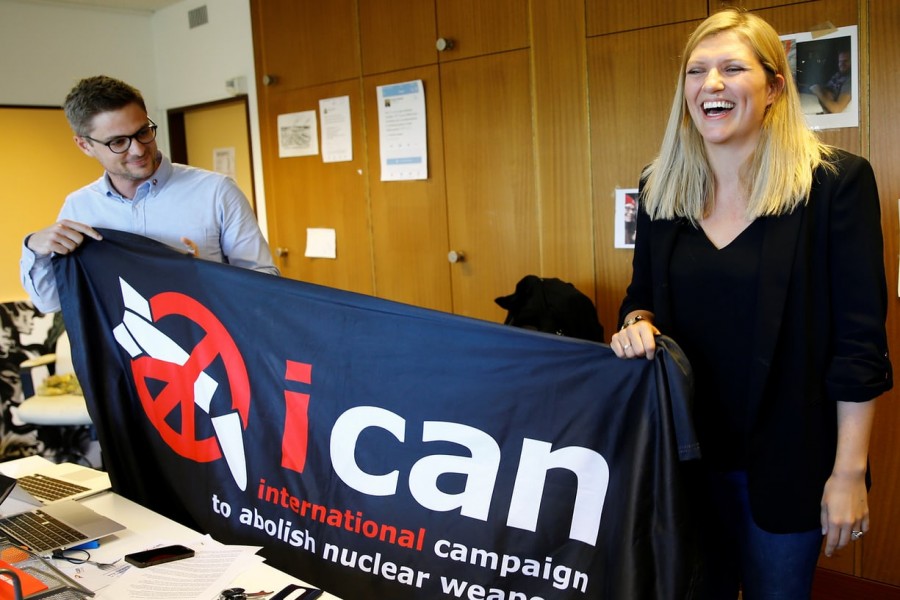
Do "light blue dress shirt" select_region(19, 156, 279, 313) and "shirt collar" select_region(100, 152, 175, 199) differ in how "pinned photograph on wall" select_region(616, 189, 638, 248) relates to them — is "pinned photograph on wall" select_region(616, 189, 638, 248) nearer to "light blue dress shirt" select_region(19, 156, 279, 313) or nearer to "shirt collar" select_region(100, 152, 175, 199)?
"light blue dress shirt" select_region(19, 156, 279, 313)

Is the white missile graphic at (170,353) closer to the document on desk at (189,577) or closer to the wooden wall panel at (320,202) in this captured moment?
the document on desk at (189,577)

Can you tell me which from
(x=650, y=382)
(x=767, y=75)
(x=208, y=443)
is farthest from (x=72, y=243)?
(x=767, y=75)

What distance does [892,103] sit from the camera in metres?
2.35

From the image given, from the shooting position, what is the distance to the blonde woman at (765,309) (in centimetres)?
Answer: 129

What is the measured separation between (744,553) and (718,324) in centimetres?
43

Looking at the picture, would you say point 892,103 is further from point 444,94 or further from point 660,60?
point 444,94

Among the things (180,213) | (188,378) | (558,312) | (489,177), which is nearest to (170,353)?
(188,378)

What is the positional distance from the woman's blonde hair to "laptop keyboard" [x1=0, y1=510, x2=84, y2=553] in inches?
54.0

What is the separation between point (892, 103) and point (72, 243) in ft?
7.91

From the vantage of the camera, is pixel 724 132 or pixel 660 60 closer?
pixel 724 132

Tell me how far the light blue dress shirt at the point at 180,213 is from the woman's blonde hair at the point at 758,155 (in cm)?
120

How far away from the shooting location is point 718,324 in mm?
1393

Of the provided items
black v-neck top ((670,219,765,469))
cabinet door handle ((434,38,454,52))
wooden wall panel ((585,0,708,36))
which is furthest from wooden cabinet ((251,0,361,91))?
black v-neck top ((670,219,765,469))

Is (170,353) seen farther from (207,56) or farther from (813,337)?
(207,56)
